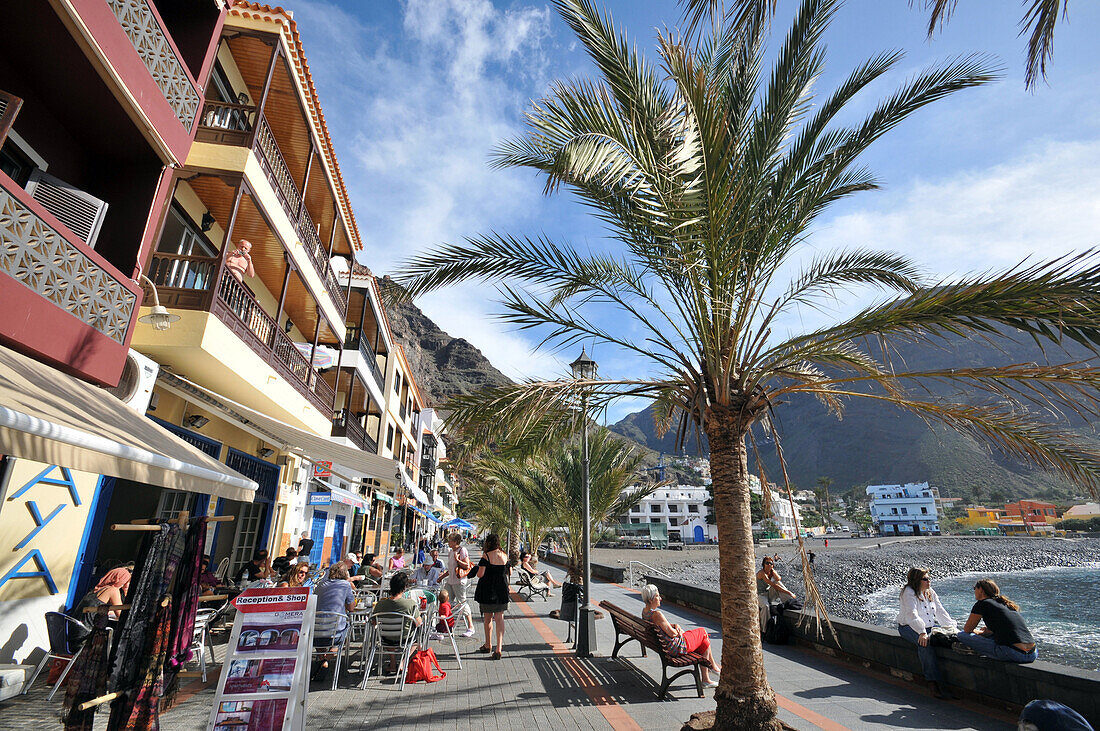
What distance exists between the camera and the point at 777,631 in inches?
328

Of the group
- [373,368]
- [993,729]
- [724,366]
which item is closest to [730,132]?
[724,366]

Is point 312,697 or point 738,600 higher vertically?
point 738,600

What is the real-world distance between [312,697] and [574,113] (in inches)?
245

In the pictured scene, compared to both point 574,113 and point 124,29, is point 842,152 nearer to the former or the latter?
point 574,113

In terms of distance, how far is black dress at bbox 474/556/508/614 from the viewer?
7.14m

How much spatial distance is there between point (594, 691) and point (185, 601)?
4.09m

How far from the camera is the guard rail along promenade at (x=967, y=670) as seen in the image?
4.64m

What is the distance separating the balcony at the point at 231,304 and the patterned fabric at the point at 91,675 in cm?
489

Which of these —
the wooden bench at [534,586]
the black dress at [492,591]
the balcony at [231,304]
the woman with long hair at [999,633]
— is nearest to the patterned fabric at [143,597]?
the black dress at [492,591]

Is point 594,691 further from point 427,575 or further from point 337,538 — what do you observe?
point 337,538

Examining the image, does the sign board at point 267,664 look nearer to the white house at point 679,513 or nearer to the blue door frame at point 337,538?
the blue door frame at point 337,538

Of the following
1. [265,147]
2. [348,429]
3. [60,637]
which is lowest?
[60,637]

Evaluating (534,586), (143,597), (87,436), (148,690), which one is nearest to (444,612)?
(148,690)

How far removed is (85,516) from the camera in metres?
6.30
